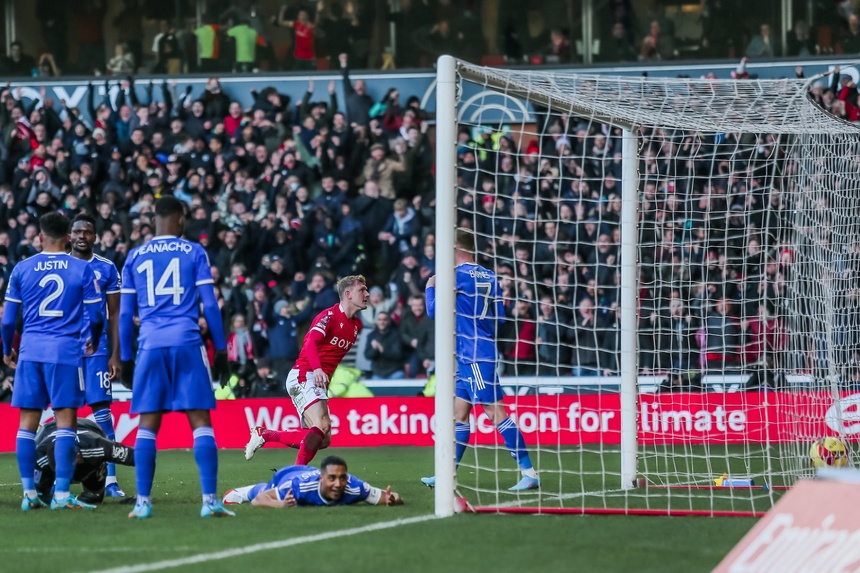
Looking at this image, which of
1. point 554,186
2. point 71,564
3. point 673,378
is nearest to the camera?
point 71,564

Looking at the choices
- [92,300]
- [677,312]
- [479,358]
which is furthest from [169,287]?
[677,312]

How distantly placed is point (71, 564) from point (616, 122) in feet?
17.9

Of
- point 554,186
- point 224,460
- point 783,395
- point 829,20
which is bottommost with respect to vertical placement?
point 224,460

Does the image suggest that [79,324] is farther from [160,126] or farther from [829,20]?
[829,20]

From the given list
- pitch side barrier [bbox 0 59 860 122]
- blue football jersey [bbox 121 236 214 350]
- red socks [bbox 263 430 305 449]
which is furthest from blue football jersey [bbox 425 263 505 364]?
pitch side barrier [bbox 0 59 860 122]

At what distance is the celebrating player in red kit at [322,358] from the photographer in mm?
9492

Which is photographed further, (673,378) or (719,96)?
(673,378)

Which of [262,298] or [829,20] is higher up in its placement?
[829,20]

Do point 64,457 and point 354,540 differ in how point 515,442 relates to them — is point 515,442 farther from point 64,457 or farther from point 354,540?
point 64,457

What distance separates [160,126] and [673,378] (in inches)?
370

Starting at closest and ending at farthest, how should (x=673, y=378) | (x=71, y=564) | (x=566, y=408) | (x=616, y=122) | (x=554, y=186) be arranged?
(x=71, y=564) → (x=616, y=122) → (x=673, y=378) → (x=566, y=408) → (x=554, y=186)

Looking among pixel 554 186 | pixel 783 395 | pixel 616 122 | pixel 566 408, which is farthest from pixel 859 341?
pixel 554 186

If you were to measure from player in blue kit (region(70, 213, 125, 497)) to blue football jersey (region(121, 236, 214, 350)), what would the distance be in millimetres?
1842

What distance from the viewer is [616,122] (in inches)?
375
